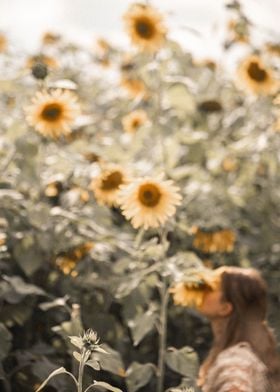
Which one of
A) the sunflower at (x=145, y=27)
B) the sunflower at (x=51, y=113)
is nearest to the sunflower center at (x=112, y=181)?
the sunflower at (x=51, y=113)

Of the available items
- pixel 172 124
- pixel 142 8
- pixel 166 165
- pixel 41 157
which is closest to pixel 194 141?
pixel 172 124

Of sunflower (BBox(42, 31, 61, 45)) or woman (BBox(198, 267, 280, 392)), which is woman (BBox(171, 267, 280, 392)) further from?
sunflower (BBox(42, 31, 61, 45))

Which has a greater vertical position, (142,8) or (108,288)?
(142,8)

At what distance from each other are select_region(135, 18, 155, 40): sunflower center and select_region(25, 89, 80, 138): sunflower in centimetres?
45

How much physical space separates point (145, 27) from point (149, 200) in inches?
38.8

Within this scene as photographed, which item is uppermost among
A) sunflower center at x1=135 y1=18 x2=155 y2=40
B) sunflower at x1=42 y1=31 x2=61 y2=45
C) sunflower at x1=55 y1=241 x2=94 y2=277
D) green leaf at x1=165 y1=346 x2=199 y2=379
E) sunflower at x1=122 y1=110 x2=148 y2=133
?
sunflower center at x1=135 y1=18 x2=155 y2=40

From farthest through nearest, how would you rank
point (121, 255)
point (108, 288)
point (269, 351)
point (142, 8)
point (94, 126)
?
point (94, 126) → point (142, 8) → point (121, 255) → point (108, 288) → point (269, 351)

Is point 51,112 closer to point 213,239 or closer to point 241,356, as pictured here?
point 213,239

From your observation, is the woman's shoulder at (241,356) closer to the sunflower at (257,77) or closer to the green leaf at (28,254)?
the green leaf at (28,254)

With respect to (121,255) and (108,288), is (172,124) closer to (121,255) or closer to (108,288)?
(121,255)

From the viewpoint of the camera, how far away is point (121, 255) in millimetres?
2809

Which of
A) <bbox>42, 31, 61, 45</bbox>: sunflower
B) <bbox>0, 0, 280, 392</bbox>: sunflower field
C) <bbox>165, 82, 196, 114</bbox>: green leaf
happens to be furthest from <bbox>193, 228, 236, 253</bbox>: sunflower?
<bbox>42, 31, 61, 45</bbox>: sunflower

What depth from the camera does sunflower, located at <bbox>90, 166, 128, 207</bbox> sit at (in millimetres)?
2842

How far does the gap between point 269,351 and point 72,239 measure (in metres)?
0.83
